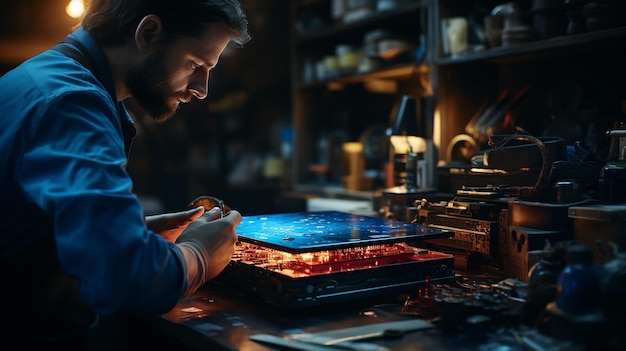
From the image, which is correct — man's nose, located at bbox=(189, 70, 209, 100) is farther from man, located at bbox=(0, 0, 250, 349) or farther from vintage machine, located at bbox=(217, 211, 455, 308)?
vintage machine, located at bbox=(217, 211, 455, 308)

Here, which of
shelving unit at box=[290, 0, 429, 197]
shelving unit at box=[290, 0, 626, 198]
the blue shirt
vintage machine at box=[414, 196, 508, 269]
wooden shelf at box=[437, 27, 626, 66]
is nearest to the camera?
the blue shirt

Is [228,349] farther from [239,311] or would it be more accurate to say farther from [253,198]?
[253,198]

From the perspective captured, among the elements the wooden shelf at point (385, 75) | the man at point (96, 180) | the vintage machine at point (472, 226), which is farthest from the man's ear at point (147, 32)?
the wooden shelf at point (385, 75)

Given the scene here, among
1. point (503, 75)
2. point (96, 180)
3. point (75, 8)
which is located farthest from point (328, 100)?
point (96, 180)

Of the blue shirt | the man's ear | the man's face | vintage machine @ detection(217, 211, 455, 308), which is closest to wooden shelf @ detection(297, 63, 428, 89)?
Answer: vintage machine @ detection(217, 211, 455, 308)

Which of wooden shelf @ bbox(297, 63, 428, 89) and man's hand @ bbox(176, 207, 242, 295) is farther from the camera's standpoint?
wooden shelf @ bbox(297, 63, 428, 89)

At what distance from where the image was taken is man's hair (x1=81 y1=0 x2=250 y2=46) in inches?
54.4

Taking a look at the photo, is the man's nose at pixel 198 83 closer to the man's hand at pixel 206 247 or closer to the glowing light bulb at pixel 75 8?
the man's hand at pixel 206 247

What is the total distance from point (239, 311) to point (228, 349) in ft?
0.86

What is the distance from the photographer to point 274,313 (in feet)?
4.43

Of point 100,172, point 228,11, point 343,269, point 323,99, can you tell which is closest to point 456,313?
point 343,269

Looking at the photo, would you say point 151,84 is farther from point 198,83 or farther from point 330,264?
point 330,264

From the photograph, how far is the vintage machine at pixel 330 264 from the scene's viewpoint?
1312 millimetres

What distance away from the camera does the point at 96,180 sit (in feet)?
3.39
